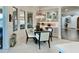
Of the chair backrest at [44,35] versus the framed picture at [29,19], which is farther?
the framed picture at [29,19]

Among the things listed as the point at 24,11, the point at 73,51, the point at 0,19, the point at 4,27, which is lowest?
the point at 73,51

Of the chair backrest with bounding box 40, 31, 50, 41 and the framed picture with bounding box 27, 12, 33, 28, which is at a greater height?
the framed picture with bounding box 27, 12, 33, 28

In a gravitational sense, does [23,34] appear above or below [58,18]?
below

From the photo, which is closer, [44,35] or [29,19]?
[44,35]

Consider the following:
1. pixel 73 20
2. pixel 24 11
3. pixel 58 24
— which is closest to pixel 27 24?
pixel 24 11

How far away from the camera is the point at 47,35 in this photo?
241 inches

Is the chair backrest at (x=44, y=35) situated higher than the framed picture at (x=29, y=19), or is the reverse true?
the framed picture at (x=29, y=19)

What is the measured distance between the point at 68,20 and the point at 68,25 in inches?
32.4

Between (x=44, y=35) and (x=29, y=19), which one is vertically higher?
(x=29, y=19)

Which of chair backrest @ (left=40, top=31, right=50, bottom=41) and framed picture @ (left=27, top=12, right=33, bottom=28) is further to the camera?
framed picture @ (left=27, top=12, right=33, bottom=28)

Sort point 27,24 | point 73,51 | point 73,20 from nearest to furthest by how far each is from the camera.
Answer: point 73,51, point 27,24, point 73,20

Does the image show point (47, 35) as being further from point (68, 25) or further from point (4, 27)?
point (68, 25)
